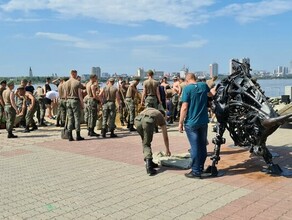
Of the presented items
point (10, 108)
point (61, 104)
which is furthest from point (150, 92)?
point (10, 108)

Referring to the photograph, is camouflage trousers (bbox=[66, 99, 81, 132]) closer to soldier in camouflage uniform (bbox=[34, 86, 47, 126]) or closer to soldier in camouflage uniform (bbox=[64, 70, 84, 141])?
soldier in camouflage uniform (bbox=[64, 70, 84, 141])

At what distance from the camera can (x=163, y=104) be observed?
1317cm

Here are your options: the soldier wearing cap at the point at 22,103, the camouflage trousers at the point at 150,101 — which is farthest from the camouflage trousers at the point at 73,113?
the soldier wearing cap at the point at 22,103

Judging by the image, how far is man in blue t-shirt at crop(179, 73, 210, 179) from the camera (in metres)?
6.55

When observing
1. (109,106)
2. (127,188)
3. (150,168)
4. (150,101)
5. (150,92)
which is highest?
(150,92)

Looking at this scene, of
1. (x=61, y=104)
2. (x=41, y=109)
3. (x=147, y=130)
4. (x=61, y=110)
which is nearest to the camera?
(x=147, y=130)

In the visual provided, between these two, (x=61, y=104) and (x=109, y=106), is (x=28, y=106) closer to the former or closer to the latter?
(x=61, y=104)

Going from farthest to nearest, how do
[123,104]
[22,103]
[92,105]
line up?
[123,104], [22,103], [92,105]

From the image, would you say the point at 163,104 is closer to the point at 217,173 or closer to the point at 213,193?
the point at 217,173

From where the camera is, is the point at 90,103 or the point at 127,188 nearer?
the point at 127,188

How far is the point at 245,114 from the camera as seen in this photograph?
22.6ft

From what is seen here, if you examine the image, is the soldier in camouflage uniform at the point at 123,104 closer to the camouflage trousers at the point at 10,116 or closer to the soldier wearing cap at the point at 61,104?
the soldier wearing cap at the point at 61,104

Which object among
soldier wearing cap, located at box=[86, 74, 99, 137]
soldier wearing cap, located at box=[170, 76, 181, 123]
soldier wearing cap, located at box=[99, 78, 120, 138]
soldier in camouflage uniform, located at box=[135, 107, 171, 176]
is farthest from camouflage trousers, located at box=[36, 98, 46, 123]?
soldier in camouflage uniform, located at box=[135, 107, 171, 176]

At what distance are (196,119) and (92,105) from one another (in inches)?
238
